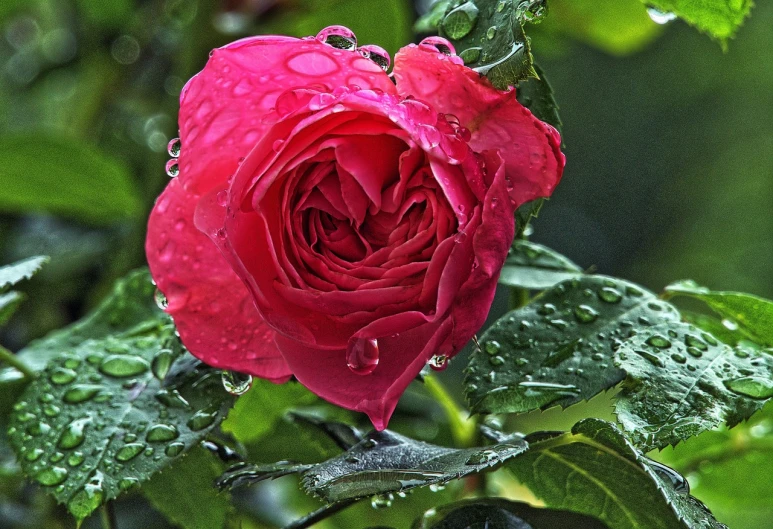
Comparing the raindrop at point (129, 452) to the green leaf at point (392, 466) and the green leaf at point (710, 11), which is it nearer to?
the green leaf at point (392, 466)

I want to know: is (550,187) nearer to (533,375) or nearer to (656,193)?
(533,375)

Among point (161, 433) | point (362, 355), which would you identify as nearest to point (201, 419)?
point (161, 433)

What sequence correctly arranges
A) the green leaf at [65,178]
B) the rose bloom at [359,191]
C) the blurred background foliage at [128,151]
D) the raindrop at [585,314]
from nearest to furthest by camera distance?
the rose bloom at [359,191] → the raindrop at [585,314] → the blurred background foliage at [128,151] → the green leaf at [65,178]

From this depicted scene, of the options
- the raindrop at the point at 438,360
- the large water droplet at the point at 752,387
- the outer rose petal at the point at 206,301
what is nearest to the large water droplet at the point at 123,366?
the outer rose petal at the point at 206,301

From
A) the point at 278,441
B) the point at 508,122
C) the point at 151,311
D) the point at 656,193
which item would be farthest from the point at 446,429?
the point at 656,193

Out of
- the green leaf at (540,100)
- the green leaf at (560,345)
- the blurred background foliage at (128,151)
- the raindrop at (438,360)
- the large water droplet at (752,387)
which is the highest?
the green leaf at (540,100)

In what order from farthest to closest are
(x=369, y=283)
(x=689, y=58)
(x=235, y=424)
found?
(x=689, y=58) < (x=235, y=424) < (x=369, y=283)

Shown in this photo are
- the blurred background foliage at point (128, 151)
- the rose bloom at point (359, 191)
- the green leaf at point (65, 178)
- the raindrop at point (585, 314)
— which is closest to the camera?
the rose bloom at point (359, 191)
